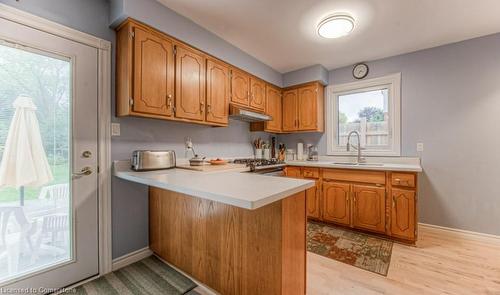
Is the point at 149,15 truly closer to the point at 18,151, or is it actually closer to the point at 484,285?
the point at 18,151

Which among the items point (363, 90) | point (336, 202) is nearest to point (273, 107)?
point (363, 90)

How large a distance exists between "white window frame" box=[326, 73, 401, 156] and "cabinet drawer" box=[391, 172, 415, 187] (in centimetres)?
70

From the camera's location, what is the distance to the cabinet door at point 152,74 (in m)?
1.79

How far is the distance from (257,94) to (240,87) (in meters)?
0.41

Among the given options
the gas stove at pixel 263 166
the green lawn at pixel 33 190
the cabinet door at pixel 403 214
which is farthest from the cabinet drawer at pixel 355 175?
the green lawn at pixel 33 190

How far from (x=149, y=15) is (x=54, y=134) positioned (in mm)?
1283

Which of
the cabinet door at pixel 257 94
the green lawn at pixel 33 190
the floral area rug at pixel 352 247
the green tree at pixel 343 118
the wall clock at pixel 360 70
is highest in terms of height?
the wall clock at pixel 360 70

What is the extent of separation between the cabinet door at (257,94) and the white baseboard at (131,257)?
2258 millimetres

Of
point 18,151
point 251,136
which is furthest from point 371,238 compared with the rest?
point 18,151

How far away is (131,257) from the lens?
1.96m

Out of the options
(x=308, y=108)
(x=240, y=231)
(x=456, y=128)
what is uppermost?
(x=308, y=108)

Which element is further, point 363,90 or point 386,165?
point 363,90

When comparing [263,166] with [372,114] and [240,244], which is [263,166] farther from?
[372,114]

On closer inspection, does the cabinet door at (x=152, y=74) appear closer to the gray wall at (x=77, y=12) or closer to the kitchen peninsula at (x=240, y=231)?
the gray wall at (x=77, y=12)
